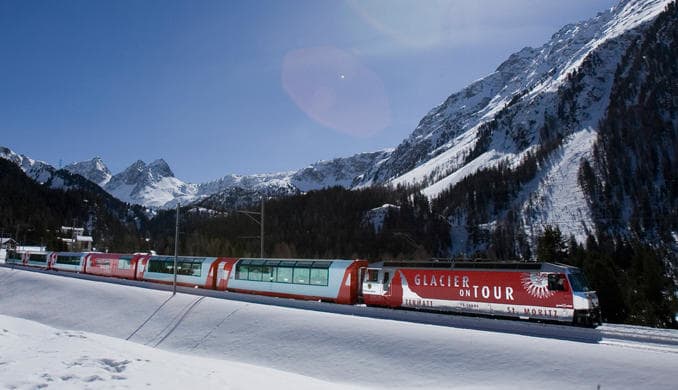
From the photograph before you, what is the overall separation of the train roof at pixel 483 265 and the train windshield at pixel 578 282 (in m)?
0.42

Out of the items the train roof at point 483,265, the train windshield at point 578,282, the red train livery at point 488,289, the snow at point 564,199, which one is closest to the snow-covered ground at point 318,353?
the red train livery at point 488,289

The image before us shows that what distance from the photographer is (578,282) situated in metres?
23.0

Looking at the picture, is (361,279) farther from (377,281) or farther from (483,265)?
A: (483,265)

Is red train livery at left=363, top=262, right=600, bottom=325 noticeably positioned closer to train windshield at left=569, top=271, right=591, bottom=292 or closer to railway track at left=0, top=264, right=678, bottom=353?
train windshield at left=569, top=271, right=591, bottom=292

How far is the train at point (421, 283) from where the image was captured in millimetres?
22984

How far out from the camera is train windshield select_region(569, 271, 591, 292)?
22641mm

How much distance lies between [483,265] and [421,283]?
13.8 ft

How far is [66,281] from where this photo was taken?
158 ft

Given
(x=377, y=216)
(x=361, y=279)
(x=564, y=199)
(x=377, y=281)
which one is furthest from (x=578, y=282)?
(x=564, y=199)

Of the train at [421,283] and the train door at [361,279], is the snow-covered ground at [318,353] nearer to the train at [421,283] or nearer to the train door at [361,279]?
the train at [421,283]

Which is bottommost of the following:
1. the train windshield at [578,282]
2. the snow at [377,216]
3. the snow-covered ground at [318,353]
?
the snow-covered ground at [318,353]

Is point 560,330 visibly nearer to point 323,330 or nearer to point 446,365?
point 446,365

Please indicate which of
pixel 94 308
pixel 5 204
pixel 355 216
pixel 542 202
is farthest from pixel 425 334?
pixel 5 204

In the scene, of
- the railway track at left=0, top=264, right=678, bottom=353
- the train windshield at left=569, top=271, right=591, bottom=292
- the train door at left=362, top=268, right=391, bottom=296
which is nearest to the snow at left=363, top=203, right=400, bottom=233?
the train door at left=362, top=268, right=391, bottom=296
